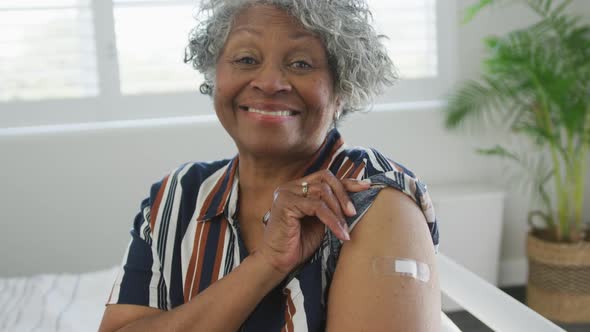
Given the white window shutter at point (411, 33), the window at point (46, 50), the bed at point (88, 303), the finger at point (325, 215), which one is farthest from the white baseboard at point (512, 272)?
the finger at point (325, 215)

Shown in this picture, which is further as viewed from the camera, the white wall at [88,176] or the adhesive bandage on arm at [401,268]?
the white wall at [88,176]

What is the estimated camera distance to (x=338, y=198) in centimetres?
103

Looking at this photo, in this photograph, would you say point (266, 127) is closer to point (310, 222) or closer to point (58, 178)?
point (310, 222)

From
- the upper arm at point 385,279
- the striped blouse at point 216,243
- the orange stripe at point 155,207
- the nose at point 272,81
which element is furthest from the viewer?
the orange stripe at point 155,207

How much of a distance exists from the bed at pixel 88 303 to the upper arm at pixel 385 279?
13.1 inches

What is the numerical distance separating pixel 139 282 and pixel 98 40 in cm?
239

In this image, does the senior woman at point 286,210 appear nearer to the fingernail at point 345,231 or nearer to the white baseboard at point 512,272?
the fingernail at point 345,231

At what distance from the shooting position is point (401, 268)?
3.16ft

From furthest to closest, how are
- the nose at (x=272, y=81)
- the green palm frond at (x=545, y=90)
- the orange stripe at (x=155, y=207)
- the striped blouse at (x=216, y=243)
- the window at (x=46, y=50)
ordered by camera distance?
the window at (x=46, y=50) < the green palm frond at (x=545, y=90) < the orange stripe at (x=155, y=207) < the nose at (x=272, y=81) < the striped blouse at (x=216, y=243)

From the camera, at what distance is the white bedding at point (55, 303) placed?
5.35ft

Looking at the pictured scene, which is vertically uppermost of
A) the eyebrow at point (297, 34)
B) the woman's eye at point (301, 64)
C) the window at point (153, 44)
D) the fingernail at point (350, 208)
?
the window at point (153, 44)

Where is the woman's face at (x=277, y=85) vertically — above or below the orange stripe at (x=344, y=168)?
above

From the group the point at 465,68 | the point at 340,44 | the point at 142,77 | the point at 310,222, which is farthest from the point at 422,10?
the point at 310,222

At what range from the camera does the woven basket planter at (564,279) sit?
307 cm
